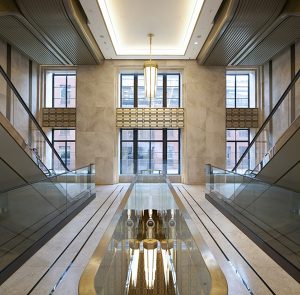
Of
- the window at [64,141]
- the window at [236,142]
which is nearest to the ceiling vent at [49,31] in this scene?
the window at [64,141]

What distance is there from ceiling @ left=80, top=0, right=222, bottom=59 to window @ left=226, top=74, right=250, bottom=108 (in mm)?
2668

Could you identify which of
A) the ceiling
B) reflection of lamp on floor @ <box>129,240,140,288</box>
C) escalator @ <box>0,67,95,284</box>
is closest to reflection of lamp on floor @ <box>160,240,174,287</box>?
reflection of lamp on floor @ <box>129,240,140,288</box>

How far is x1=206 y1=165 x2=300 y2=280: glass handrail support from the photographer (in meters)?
3.92

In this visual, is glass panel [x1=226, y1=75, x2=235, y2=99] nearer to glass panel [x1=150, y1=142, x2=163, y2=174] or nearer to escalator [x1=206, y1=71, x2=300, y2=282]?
glass panel [x1=150, y1=142, x2=163, y2=174]

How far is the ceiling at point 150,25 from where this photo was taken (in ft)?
27.0

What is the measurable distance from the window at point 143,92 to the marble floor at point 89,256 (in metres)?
7.63

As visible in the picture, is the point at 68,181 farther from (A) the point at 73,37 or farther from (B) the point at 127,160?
(B) the point at 127,160

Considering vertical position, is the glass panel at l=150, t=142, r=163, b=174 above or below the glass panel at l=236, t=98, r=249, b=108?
below

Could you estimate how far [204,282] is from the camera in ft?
5.48

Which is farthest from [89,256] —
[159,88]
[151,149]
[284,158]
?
[159,88]

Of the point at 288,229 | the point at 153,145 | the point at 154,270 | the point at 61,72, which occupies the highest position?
the point at 61,72

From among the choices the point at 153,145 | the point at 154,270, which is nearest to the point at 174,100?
the point at 153,145

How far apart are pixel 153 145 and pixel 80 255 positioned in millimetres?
9564

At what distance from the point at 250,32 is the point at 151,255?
7072mm
